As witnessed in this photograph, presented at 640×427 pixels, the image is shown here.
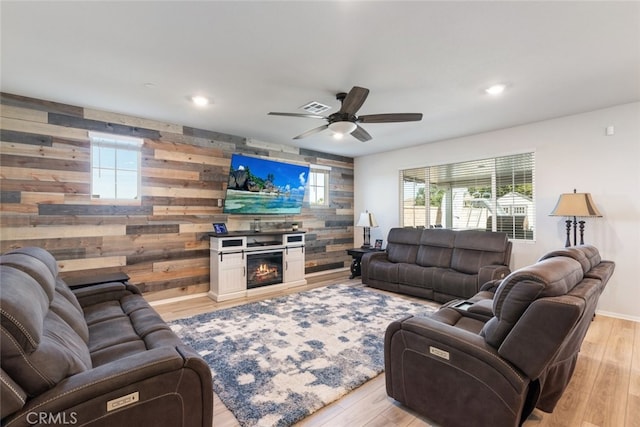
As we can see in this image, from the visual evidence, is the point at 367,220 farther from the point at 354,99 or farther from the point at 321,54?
the point at 321,54

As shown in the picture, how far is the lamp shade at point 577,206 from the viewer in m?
3.47

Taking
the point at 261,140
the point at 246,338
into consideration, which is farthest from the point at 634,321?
the point at 261,140

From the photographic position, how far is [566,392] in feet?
7.00

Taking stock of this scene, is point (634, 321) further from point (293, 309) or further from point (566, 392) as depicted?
point (293, 309)

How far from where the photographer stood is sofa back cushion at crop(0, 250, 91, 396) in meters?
1.07

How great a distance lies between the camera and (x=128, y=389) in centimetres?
124

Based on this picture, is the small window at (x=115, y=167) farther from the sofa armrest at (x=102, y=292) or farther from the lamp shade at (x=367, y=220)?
the lamp shade at (x=367, y=220)

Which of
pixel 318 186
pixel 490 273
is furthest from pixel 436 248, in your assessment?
pixel 318 186

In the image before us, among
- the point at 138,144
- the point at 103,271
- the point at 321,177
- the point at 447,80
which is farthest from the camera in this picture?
the point at 321,177

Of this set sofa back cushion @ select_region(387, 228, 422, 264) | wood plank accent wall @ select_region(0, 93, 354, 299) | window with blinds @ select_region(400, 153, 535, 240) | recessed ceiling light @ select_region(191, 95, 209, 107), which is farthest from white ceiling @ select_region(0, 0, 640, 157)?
Answer: sofa back cushion @ select_region(387, 228, 422, 264)

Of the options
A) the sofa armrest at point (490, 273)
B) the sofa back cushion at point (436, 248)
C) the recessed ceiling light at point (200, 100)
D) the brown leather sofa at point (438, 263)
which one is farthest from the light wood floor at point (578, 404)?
the recessed ceiling light at point (200, 100)

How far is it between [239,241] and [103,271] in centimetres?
174

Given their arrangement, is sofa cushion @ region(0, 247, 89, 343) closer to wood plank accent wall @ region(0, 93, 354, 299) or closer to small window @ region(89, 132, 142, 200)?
wood plank accent wall @ region(0, 93, 354, 299)

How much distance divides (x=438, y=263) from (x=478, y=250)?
1.99ft
